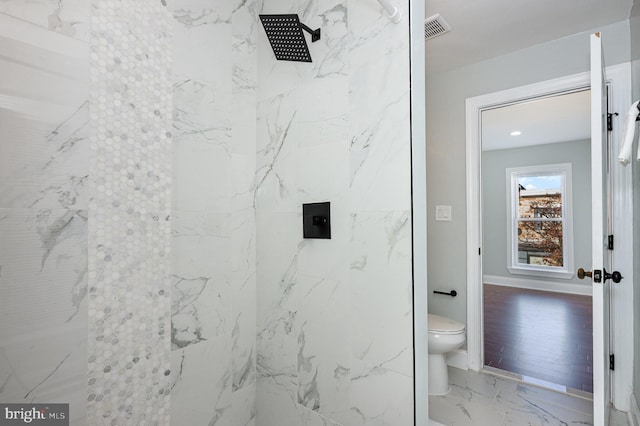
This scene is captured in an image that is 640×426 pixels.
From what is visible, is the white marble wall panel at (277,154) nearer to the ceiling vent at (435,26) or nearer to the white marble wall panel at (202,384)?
the white marble wall panel at (202,384)

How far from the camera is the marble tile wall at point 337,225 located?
1.02m

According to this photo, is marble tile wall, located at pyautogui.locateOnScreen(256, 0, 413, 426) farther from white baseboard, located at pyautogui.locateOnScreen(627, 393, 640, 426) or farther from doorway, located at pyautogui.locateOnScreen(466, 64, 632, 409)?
white baseboard, located at pyautogui.locateOnScreen(627, 393, 640, 426)

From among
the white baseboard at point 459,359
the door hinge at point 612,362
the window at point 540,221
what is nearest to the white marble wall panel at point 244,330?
the white baseboard at point 459,359

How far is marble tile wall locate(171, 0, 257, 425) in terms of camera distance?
111 cm

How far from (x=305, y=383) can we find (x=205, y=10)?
5.09 ft

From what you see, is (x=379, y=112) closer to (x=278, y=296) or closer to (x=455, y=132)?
(x=278, y=296)

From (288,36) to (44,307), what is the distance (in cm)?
114

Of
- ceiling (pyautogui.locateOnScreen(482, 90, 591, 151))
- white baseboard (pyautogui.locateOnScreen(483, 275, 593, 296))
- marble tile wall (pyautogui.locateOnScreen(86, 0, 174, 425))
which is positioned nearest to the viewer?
marble tile wall (pyautogui.locateOnScreen(86, 0, 174, 425))

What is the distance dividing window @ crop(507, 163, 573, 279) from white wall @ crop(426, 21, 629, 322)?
3724mm

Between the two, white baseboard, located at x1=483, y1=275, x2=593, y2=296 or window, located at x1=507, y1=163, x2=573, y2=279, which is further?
window, located at x1=507, y1=163, x2=573, y2=279

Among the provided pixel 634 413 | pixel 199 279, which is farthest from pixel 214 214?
pixel 634 413

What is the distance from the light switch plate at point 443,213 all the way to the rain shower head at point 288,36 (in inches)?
61.8

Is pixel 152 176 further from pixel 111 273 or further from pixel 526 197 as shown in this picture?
pixel 526 197

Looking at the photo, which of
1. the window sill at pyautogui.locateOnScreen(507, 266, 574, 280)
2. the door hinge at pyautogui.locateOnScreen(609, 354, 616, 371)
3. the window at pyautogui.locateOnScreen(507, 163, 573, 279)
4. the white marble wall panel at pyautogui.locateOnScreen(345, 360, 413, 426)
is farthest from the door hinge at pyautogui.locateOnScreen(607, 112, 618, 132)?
the window sill at pyautogui.locateOnScreen(507, 266, 574, 280)
